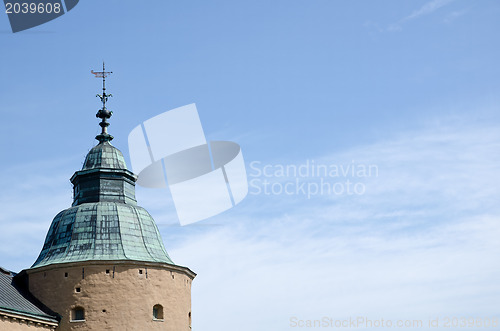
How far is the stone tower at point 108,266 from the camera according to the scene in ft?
147

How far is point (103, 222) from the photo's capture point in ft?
156

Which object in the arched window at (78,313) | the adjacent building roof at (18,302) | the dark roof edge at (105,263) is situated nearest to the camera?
the adjacent building roof at (18,302)

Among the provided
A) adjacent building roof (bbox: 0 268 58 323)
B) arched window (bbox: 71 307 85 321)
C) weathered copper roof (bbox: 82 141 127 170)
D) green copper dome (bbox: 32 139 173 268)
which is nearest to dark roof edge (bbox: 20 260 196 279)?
green copper dome (bbox: 32 139 173 268)

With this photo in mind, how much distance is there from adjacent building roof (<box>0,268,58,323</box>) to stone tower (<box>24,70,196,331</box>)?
54cm

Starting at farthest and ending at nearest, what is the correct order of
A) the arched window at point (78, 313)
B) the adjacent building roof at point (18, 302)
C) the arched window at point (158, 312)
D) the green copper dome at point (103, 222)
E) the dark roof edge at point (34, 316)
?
the green copper dome at point (103, 222) → the arched window at point (158, 312) → the arched window at point (78, 313) → the adjacent building roof at point (18, 302) → the dark roof edge at point (34, 316)

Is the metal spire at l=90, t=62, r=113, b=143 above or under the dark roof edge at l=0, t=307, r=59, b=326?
above

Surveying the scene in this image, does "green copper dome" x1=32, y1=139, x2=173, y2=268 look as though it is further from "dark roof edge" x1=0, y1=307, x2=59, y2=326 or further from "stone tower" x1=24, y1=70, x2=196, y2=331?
"dark roof edge" x1=0, y1=307, x2=59, y2=326

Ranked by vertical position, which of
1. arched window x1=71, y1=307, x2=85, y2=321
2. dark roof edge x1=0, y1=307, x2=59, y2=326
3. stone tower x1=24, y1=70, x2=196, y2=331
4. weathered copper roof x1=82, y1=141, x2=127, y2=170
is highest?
weathered copper roof x1=82, y1=141, x2=127, y2=170

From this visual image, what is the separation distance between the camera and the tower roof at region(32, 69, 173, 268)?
153 ft

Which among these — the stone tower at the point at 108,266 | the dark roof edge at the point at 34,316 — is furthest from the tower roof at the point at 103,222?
the dark roof edge at the point at 34,316

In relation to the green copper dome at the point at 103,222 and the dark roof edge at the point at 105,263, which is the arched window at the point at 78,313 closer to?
the dark roof edge at the point at 105,263

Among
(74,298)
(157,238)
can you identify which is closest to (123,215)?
(157,238)

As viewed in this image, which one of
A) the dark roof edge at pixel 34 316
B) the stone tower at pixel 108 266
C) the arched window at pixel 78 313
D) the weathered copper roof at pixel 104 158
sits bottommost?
the dark roof edge at pixel 34 316

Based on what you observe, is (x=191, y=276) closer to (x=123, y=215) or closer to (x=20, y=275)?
(x=123, y=215)
